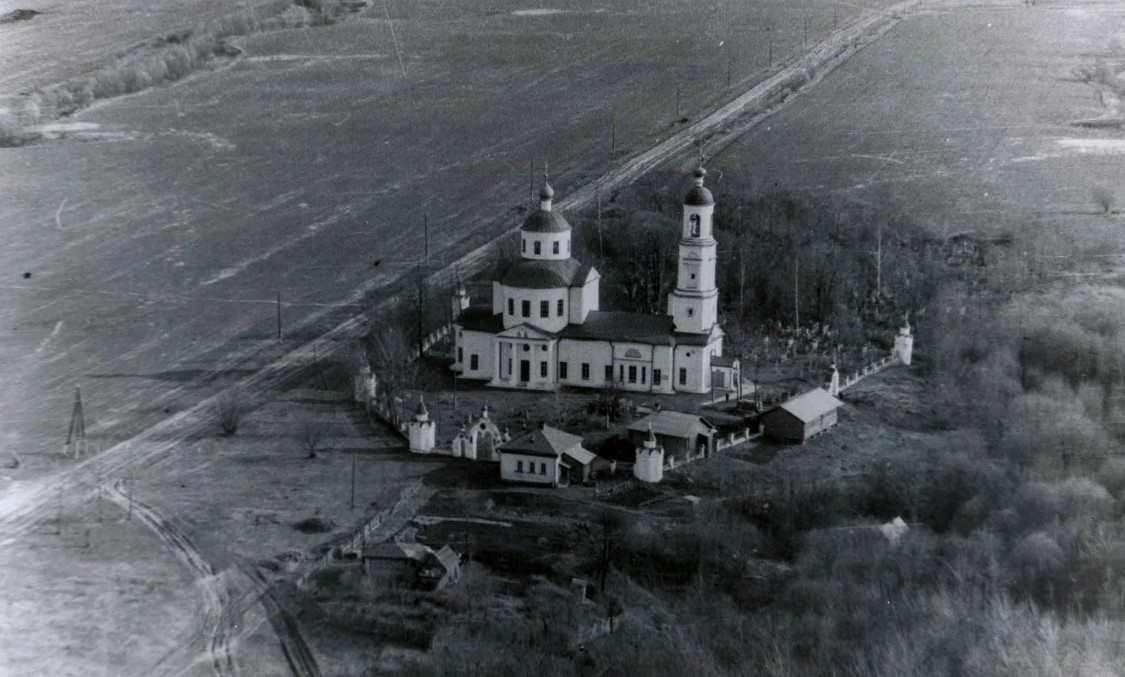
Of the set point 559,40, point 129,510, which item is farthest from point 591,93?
point 129,510

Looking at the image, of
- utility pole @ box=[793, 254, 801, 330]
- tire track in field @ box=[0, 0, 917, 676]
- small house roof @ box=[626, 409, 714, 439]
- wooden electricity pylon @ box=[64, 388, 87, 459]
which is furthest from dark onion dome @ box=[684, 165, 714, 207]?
wooden electricity pylon @ box=[64, 388, 87, 459]

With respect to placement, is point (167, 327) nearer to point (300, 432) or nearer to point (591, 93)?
point (300, 432)

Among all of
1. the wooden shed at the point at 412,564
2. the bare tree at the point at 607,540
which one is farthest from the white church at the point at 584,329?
the wooden shed at the point at 412,564

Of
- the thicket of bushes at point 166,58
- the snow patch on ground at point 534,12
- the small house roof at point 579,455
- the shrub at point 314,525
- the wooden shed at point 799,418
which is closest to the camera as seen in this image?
the shrub at point 314,525

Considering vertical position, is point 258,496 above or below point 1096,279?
below

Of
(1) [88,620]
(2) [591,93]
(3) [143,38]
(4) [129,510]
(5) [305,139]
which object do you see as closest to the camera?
(1) [88,620]

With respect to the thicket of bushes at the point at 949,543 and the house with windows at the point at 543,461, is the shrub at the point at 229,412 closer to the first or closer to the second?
the house with windows at the point at 543,461
